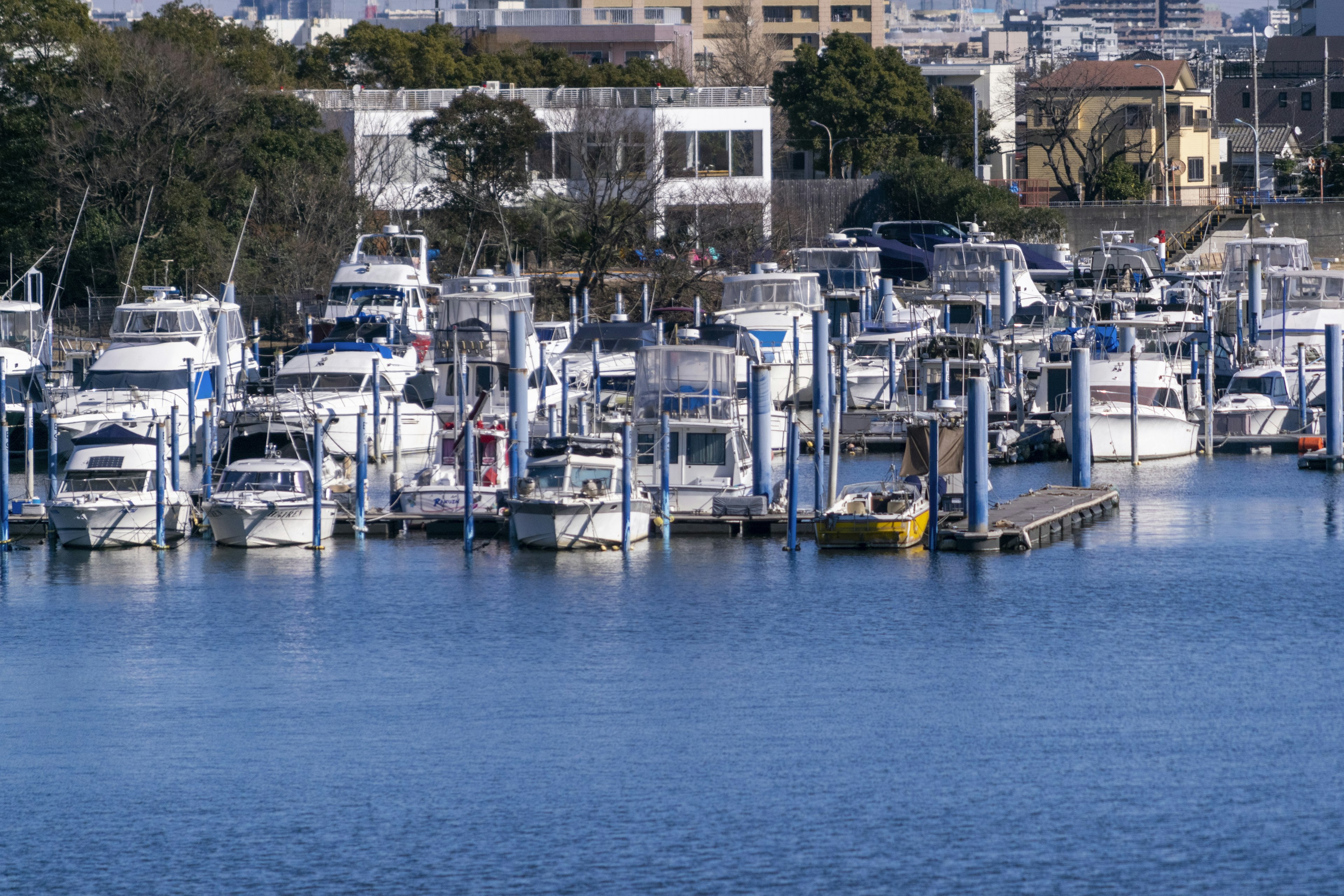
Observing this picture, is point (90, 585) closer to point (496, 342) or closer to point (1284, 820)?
point (496, 342)

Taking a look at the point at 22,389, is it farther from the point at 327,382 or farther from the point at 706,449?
the point at 706,449

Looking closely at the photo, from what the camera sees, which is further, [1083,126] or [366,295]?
[1083,126]

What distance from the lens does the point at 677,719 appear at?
2927 cm

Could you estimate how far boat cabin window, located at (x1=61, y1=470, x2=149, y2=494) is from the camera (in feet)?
128

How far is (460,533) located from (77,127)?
3365 centimetres

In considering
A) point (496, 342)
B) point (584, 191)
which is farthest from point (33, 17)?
point (496, 342)

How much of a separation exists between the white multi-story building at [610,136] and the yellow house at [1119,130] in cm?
2004

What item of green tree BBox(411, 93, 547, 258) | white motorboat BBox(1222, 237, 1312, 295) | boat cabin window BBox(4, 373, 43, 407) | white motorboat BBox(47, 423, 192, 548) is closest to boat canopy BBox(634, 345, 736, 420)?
white motorboat BBox(47, 423, 192, 548)

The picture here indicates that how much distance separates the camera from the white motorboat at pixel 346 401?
141 feet

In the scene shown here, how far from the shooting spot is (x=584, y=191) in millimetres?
73750

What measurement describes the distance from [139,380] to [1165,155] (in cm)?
5549

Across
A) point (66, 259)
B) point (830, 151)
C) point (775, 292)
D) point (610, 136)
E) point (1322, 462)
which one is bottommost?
point (1322, 462)

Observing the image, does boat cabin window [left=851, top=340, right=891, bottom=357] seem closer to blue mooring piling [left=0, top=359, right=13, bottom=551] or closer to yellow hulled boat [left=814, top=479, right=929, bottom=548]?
yellow hulled boat [left=814, top=479, right=929, bottom=548]

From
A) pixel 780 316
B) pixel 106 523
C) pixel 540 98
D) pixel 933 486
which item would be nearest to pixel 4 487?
pixel 106 523
